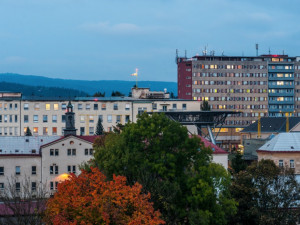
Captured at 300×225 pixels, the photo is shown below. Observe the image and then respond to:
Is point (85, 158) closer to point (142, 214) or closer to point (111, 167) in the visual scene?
point (111, 167)

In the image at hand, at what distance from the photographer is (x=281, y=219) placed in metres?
65.2

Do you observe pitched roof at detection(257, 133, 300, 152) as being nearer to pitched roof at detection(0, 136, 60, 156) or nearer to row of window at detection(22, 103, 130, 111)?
pitched roof at detection(0, 136, 60, 156)

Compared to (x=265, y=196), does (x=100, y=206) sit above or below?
above

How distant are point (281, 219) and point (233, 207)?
6015 millimetres

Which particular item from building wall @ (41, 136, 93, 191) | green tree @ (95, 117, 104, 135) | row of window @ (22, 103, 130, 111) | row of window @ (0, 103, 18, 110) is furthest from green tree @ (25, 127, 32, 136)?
building wall @ (41, 136, 93, 191)

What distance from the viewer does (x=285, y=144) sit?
3967 inches

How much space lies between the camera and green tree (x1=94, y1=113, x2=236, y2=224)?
192ft

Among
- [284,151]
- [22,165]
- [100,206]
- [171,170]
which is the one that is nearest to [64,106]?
[22,165]

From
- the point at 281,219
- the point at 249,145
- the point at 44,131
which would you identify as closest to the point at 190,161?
the point at 281,219

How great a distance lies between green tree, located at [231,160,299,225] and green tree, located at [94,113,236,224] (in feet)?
5.93

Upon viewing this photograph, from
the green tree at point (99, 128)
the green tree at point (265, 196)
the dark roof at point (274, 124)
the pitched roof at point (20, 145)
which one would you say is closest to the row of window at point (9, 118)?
the green tree at point (99, 128)

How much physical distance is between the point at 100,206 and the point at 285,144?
56.9 meters

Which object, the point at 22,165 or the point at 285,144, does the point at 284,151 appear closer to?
the point at 285,144

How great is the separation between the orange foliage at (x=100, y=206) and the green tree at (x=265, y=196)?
56.8 feet
